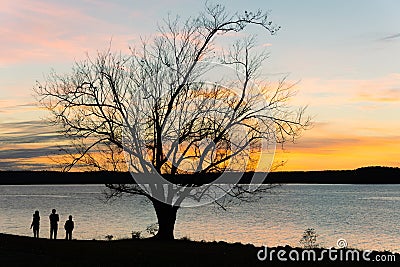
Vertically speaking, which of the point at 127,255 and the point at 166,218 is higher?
the point at 166,218

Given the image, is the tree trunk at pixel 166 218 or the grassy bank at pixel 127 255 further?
the tree trunk at pixel 166 218

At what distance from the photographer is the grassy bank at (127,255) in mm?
21781

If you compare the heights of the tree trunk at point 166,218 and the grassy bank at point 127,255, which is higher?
the tree trunk at point 166,218

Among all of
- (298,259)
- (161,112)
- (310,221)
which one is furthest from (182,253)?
(310,221)

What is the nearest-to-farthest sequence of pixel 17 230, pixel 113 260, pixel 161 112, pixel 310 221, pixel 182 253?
pixel 113 260
pixel 182 253
pixel 161 112
pixel 17 230
pixel 310 221

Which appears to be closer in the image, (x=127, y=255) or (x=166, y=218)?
(x=127, y=255)

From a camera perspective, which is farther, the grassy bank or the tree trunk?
the tree trunk

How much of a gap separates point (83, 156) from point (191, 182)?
17.9 ft

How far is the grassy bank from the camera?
21.8 metres

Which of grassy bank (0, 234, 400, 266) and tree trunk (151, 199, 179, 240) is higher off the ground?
tree trunk (151, 199, 179, 240)

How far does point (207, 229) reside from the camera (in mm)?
60344

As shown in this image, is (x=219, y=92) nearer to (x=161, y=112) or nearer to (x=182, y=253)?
(x=161, y=112)

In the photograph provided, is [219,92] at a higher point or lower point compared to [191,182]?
higher

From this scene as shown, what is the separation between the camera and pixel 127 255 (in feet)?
76.1
